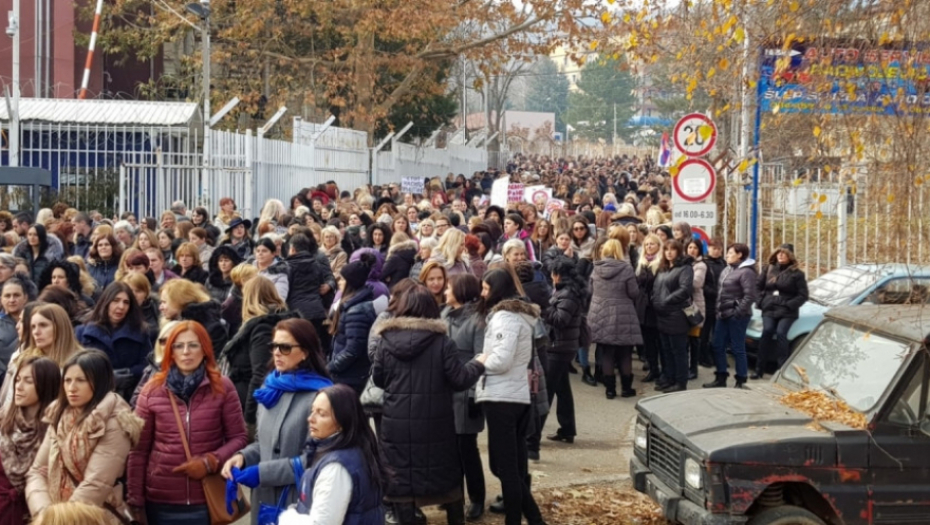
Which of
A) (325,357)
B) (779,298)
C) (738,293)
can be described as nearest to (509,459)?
(325,357)

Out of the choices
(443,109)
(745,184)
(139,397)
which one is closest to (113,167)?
(745,184)

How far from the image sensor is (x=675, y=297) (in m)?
13.3

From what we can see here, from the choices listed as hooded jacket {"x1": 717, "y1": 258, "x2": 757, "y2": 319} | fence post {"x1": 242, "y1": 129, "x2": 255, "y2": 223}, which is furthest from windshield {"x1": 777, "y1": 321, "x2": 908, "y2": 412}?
fence post {"x1": 242, "y1": 129, "x2": 255, "y2": 223}

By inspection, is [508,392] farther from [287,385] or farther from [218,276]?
[218,276]

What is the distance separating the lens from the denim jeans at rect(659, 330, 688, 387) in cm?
1352

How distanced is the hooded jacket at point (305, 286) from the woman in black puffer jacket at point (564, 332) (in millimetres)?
2138

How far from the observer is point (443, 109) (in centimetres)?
4425

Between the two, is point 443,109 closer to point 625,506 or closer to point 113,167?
point 113,167

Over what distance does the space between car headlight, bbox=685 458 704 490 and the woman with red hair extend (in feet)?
8.67

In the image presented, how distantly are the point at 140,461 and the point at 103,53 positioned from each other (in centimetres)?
3050

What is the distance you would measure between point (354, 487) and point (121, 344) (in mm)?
3362

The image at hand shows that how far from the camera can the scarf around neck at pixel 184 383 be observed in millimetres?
6297

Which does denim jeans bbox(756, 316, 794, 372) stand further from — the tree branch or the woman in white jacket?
the tree branch

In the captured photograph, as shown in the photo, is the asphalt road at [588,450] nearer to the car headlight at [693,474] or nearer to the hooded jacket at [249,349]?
the car headlight at [693,474]
